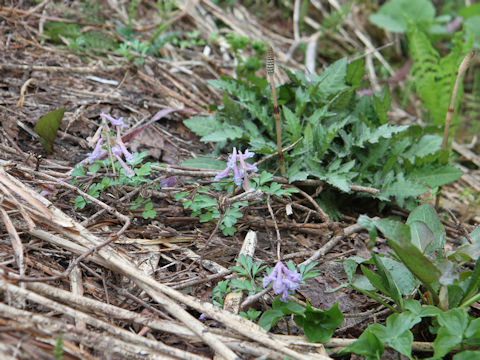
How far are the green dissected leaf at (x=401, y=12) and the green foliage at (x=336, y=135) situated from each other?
2381 millimetres

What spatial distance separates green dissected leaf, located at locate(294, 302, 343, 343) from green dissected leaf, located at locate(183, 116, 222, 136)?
53.3 inches

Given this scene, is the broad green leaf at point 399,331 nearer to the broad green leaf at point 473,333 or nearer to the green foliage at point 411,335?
the green foliage at point 411,335

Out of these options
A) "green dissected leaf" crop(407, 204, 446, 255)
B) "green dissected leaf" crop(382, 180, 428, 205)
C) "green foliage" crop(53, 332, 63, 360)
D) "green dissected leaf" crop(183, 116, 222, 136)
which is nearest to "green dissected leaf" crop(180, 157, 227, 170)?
"green dissected leaf" crop(183, 116, 222, 136)

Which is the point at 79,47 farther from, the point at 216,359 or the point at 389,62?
the point at 389,62

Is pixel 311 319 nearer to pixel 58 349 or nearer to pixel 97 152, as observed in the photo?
pixel 58 349

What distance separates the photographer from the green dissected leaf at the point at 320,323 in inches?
64.4

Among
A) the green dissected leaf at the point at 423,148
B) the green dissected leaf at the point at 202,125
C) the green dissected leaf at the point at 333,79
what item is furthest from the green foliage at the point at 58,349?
the green dissected leaf at the point at 423,148

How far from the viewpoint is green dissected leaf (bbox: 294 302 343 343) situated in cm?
163

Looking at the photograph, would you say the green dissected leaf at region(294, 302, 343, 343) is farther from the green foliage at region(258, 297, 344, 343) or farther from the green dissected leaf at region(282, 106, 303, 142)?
the green dissected leaf at region(282, 106, 303, 142)

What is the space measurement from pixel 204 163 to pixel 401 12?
3.55 m

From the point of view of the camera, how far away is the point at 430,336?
179 centimetres

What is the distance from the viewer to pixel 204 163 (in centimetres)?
244

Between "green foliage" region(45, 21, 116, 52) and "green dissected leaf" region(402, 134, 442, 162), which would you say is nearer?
"green dissected leaf" region(402, 134, 442, 162)

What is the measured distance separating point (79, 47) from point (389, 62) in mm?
3505
